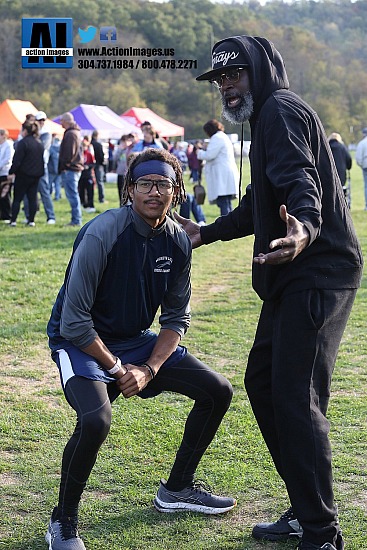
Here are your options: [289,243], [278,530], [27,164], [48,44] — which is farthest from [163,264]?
[48,44]

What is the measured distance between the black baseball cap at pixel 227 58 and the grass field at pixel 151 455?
2025 mm

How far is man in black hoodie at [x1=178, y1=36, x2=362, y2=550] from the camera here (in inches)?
120

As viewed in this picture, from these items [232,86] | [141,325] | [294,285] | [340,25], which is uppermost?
[340,25]

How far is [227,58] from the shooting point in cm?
320

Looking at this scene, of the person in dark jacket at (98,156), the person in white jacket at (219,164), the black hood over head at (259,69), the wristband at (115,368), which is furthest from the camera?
the person in dark jacket at (98,156)

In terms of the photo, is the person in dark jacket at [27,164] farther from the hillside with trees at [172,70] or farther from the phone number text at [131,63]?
the hillside with trees at [172,70]

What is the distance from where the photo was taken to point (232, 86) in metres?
3.25

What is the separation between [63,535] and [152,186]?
1.53 metres

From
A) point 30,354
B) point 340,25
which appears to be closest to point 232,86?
point 30,354

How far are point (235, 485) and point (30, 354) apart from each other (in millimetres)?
2870

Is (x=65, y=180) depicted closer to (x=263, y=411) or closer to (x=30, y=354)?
(x=30, y=354)

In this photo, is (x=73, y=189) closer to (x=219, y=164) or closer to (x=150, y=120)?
(x=219, y=164)

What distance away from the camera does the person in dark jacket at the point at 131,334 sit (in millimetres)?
3322

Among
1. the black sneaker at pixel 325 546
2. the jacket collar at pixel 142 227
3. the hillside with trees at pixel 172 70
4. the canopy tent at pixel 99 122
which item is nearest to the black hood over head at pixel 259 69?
the jacket collar at pixel 142 227
